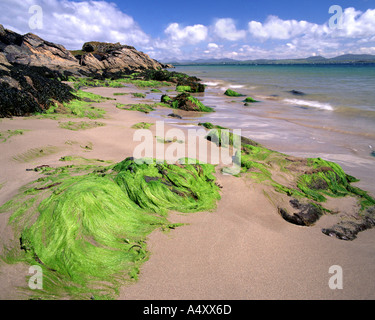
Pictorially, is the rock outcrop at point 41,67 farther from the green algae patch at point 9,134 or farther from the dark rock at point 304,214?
the dark rock at point 304,214

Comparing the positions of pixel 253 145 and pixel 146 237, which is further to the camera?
pixel 253 145

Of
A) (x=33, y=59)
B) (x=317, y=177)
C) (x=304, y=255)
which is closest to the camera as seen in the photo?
(x=304, y=255)

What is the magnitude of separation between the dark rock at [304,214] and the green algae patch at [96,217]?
1005 mm

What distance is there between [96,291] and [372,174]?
5280 millimetres

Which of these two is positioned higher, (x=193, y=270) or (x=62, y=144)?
(x=62, y=144)

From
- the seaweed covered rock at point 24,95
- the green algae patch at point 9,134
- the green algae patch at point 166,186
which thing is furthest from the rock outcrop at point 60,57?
the green algae patch at point 166,186

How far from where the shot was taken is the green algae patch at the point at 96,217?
1932 millimetres

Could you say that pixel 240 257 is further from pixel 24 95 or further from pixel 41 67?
pixel 41 67

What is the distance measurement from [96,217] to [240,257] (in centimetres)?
167

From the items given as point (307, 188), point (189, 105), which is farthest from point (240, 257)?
point (189, 105)

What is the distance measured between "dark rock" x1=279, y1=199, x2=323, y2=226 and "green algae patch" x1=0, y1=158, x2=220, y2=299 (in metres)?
1.01
